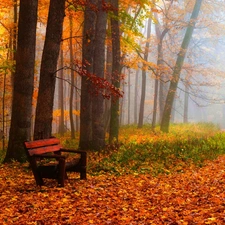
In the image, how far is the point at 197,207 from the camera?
564cm

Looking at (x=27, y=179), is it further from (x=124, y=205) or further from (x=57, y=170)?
(x=124, y=205)

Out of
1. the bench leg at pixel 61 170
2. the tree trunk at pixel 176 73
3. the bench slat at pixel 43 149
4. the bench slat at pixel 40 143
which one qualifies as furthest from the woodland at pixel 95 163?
the tree trunk at pixel 176 73

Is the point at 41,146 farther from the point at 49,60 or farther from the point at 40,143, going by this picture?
the point at 49,60

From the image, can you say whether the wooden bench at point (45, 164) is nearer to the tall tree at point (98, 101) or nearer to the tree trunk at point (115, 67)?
the tall tree at point (98, 101)

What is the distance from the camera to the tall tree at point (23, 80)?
9.59 meters

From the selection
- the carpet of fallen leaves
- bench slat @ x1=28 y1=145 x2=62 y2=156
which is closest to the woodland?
the carpet of fallen leaves

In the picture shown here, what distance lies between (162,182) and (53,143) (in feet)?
9.38

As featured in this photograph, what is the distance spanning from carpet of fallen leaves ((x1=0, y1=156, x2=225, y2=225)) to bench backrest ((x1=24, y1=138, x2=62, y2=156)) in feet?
2.49

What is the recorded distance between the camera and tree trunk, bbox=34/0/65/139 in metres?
9.50

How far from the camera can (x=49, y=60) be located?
9547 millimetres

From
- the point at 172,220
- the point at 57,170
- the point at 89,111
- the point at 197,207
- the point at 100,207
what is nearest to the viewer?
the point at 172,220

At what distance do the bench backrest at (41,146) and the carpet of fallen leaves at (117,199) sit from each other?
76 centimetres

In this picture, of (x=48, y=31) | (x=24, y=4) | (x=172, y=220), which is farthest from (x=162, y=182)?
(x=24, y=4)

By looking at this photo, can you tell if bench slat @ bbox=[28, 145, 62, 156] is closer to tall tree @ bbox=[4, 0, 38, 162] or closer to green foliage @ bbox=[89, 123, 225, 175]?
green foliage @ bbox=[89, 123, 225, 175]
